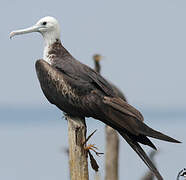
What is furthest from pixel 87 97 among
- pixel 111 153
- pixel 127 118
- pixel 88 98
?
pixel 111 153

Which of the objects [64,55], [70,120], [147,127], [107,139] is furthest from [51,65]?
[107,139]

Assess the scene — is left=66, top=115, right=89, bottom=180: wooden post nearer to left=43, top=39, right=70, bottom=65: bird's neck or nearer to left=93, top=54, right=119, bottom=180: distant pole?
left=43, top=39, right=70, bottom=65: bird's neck

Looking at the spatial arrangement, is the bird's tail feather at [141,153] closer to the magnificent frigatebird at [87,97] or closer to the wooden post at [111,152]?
the magnificent frigatebird at [87,97]

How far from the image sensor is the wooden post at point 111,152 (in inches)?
602

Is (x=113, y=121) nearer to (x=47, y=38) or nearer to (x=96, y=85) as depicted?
(x=96, y=85)

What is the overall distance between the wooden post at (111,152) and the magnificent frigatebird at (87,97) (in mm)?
5755

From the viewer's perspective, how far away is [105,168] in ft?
50.6

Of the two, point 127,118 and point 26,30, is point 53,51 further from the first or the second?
point 127,118

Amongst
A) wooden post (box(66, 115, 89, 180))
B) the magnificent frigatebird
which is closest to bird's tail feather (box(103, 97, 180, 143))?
the magnificent frigatebird

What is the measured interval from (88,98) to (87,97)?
0.08 feet

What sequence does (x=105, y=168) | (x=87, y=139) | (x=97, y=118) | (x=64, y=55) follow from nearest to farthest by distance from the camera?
(x=87, y=139) → (x=97, y=118) → (x=64, y=55) → (x=105, y=168)

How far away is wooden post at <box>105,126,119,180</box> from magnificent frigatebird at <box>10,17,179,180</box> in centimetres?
575

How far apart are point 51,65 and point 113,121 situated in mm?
1282

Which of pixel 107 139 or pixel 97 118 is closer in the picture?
pixel 97 118
